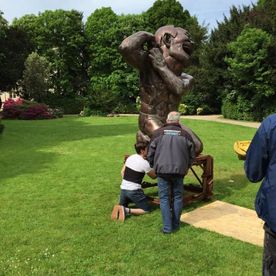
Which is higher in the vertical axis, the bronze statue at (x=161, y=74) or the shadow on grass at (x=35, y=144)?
the bronze statue at (x=161, y=74)

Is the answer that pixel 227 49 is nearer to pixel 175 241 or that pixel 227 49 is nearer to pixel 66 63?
pixel 66 63

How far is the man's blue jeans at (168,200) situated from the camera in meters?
6.28

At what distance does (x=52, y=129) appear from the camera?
21.2 meters

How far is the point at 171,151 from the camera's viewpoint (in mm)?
6188

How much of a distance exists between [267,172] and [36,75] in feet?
113

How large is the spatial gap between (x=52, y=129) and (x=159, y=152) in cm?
1566

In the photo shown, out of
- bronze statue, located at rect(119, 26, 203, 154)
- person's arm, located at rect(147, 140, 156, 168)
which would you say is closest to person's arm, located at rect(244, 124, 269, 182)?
person's arm, located at rect(147, 140, 156, 168)

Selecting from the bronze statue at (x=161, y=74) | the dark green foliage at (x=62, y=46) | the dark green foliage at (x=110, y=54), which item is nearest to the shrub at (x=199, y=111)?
the dark green foliage at (x=110, y=54)

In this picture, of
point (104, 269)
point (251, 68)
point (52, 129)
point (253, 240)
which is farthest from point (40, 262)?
point (251, 68)

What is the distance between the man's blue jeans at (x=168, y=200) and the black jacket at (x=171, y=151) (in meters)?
0.18

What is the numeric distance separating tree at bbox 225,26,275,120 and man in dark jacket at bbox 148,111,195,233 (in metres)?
20.8

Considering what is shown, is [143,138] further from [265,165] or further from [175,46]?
[265,165]

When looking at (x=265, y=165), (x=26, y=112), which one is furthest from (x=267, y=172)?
(x=26, y=112)

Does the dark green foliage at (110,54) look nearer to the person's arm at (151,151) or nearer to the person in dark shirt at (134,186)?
the person in dark shirt at (134,186)
